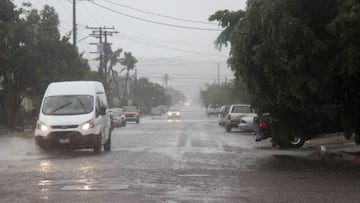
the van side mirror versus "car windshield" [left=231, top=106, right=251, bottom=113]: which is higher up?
the van side mirror

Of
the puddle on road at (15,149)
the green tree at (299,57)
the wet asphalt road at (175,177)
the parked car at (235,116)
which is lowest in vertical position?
the puddle on road at (15,149)

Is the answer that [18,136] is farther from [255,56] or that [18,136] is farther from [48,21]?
[255,56]

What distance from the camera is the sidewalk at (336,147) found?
744 inches

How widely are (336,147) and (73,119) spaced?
889cm

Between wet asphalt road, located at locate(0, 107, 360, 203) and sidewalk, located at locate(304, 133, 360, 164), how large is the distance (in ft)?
1.82

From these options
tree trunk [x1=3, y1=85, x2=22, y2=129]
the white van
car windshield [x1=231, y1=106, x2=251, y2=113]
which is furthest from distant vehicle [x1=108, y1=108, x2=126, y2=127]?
the white van

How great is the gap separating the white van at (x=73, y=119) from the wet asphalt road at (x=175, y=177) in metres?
0.46

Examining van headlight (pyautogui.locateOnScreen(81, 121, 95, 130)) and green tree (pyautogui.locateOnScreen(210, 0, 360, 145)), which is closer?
green tree (pyautogui.locateOnScreen(210, 0, 360, 145))

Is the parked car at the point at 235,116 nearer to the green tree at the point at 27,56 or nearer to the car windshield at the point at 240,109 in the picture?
the car windshield at the point at 240,109

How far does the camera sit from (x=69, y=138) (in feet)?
66.1

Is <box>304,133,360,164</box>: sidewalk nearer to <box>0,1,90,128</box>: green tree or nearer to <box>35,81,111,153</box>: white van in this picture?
<box>35,81,111,153</box>: white van

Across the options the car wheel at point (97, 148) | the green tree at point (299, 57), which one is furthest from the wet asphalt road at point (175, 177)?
the green tree at point (299, 57)

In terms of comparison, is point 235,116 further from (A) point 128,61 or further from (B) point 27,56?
(A) point 128,61

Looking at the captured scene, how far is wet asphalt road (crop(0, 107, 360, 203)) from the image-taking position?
37.0 ft
